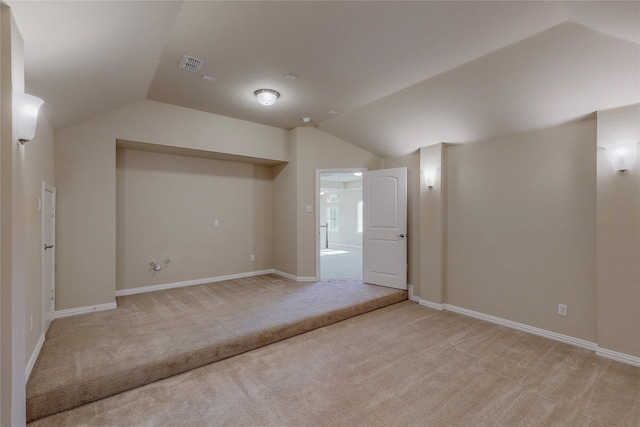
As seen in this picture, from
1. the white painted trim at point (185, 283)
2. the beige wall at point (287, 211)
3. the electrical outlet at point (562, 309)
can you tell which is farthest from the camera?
the beige wall at point (287, 211)

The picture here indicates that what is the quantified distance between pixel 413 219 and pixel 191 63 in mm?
3700

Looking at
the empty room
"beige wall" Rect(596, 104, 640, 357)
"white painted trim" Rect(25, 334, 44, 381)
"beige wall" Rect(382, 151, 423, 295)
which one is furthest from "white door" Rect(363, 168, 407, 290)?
"white painted trim" Rect(25, 334, 44, 381)

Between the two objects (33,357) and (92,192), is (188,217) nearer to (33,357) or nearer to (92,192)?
(92,192)

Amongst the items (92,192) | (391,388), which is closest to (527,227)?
(391,388)

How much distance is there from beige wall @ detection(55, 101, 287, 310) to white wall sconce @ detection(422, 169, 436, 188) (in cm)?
367

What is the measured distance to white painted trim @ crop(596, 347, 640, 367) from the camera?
2.72 meters

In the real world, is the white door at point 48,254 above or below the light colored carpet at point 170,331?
above

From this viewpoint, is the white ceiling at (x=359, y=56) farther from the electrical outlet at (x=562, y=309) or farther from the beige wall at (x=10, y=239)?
the electrical outlet at (x=562, y=309)

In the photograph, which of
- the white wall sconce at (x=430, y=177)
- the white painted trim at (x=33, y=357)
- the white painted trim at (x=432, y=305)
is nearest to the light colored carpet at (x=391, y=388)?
the white painted trim at (x=33, y=357)

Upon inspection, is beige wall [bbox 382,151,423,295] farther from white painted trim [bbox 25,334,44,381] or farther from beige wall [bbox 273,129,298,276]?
white painted trim [bbox 25,334,44,381]

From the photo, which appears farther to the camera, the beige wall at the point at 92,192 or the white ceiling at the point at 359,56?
the beige wall at the point at 92,192

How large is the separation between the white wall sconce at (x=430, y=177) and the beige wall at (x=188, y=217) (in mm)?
3014

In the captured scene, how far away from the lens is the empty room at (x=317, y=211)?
2090 mm

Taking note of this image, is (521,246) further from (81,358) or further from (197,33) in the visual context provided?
(81,358)
